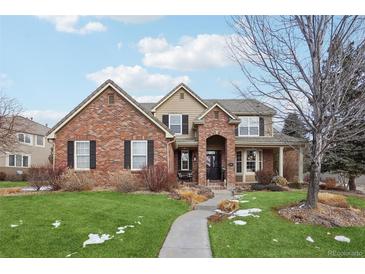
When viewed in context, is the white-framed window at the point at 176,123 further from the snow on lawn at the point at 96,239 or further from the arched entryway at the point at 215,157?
the snow on lawn at the point at 96,239

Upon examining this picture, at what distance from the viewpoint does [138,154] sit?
20047mm

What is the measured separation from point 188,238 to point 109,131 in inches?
460

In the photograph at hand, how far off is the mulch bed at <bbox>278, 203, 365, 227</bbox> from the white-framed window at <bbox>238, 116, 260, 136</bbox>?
1398cm

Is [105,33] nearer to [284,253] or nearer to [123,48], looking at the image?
[123,48]

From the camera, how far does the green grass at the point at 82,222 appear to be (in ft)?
27.1

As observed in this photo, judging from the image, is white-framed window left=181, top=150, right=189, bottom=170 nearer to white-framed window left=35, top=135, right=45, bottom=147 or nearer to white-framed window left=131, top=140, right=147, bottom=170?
white-framed window left=131, top=140, right=147, bottom=170

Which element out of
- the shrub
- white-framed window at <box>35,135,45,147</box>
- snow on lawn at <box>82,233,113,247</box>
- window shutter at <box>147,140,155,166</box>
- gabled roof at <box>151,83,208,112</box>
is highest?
gabled roof at <box>151,83,208,112</box>

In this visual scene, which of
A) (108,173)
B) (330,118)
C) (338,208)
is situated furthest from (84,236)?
(108,173)

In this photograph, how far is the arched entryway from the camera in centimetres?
2614

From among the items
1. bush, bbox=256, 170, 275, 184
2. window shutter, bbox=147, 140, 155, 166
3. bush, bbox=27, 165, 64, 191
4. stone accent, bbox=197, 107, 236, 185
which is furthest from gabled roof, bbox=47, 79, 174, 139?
bush, bbox=256, 170, 275, 184

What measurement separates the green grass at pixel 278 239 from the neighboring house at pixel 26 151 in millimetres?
30853

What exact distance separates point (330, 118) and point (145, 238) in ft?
21.5

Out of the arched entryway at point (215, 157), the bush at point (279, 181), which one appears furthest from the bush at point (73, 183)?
the bush at point (279, 181)

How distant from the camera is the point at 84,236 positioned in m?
9.16
